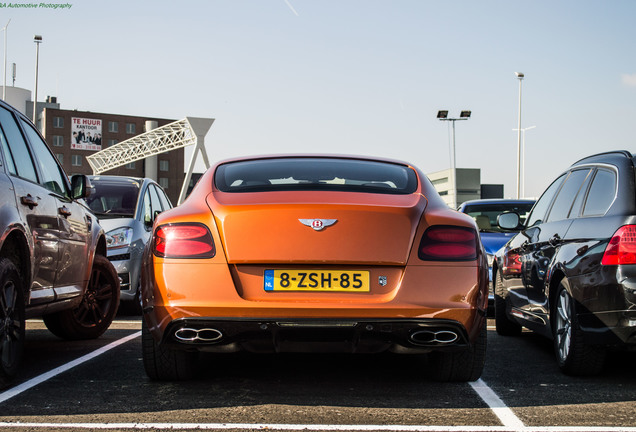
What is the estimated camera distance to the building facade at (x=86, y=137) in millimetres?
109312

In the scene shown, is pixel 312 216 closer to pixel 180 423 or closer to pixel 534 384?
pixel 180 423

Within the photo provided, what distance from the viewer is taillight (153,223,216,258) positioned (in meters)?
4.76

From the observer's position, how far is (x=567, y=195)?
22.0 ft

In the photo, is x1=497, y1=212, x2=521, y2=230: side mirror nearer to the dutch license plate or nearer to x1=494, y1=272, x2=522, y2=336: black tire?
x1=494, y1=272, x2=522, y2=336: black tire

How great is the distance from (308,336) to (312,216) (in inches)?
26.1

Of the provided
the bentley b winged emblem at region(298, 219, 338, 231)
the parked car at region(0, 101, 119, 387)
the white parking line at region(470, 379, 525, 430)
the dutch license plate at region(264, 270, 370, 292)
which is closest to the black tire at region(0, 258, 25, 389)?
the parked car at region(0, 101, 119, 387)

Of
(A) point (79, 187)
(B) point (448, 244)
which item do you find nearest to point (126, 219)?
(A) point (79, 187)

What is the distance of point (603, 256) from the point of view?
16.9ft

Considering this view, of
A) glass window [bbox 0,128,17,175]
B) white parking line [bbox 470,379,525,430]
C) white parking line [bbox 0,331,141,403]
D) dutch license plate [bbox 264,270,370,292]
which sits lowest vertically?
white parking line [bbox 0,331,141,403]

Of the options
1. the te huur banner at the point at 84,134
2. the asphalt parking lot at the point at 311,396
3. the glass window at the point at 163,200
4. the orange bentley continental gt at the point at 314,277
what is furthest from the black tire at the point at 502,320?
the te huur banner at the point at 84,134

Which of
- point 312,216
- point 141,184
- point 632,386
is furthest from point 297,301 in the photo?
point 141,184

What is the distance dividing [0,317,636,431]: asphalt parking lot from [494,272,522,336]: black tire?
1652 mm

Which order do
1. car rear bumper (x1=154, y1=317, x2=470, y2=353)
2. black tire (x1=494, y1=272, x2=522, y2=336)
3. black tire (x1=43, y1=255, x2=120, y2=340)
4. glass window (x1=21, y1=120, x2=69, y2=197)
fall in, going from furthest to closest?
black tire (x1=494, y1=272, x2=522, y2=336)
black tire (x1=43, y1=255, x2=120, y2=340)
glass window (x1=21, y1=120, x2=69, y2=197)
car rear bumper (x1=154, y1=317, x2=470, y2=353)

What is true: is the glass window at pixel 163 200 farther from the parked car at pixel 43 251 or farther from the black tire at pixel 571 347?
the black tire at pixel 571 347
